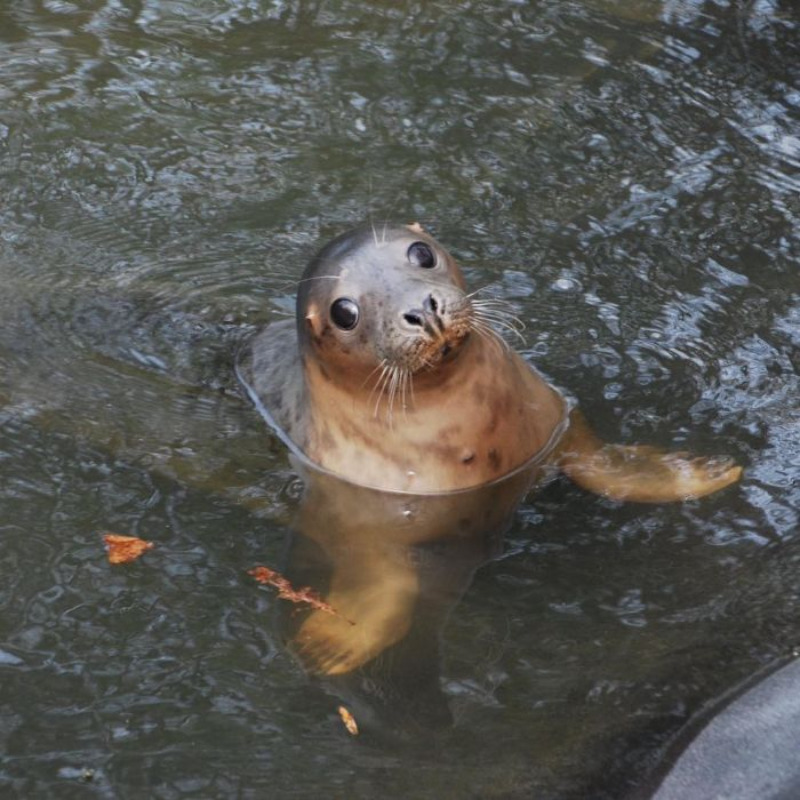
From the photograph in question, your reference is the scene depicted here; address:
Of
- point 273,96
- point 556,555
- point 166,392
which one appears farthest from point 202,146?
point 556,555

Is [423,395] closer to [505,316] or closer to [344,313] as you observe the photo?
[344,313]

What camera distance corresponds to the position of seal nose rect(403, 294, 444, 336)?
4.80 meters

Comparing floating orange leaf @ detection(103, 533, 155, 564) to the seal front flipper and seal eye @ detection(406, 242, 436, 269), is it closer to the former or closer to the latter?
seal eye @ detection(406, 242, 436, 269)

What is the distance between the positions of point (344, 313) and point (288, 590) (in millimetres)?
925

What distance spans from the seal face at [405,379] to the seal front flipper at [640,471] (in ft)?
0.55

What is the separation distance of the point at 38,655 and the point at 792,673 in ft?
6.64

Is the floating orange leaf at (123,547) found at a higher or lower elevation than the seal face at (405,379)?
lower

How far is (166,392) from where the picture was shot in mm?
5895

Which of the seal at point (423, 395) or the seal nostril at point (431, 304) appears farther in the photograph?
the seal at point (423, 395)

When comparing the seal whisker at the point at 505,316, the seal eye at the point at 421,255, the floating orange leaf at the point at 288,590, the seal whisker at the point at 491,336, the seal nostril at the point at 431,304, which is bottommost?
the floating orange leaf at the point at 288,590

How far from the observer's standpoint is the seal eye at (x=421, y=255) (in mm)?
5129

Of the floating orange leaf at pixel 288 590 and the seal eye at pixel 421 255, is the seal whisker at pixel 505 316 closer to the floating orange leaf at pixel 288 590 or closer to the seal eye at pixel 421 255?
the seal eye at pixel 421 255

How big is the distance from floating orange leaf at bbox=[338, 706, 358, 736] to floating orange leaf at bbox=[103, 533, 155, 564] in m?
1.04

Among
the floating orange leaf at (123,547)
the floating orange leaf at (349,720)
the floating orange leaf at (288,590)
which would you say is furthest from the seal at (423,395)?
the floating orange leaf at (349,720)
